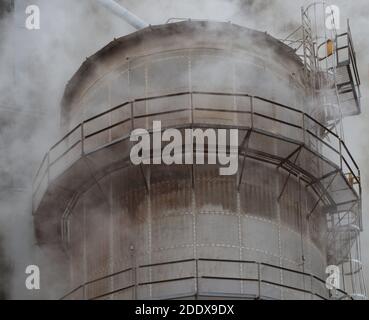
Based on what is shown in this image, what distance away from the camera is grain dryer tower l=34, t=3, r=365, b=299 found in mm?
25812

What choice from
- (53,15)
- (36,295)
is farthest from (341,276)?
(53,15)

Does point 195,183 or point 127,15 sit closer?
point 195,183

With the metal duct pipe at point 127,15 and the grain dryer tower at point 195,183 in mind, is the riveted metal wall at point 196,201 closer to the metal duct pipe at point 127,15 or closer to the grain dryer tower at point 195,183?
the grain dryer tower at point 195,183

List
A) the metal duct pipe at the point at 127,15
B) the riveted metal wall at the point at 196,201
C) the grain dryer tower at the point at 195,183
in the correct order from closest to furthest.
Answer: the riveted metal wall at the point at 196,201 < the grain dryer tower at the point at 195,183 < the metal duct pipe at the point at 127,15

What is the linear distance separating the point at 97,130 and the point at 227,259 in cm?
441

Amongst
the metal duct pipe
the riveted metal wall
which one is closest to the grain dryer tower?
the riveted metal wall

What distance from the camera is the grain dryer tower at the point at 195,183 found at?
25812mm

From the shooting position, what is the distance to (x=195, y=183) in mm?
26375

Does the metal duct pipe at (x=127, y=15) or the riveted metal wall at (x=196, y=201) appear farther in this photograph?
the metal duct pipe at (x=127, y=15)

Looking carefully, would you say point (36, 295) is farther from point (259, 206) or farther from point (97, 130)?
point (259, 206)

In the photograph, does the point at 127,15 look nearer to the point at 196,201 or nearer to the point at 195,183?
the point at 195,183

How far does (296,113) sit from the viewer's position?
2806 cm

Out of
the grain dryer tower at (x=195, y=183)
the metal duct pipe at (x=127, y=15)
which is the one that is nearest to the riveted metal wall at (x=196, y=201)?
the grain dryer tower at (x=195, y=183)

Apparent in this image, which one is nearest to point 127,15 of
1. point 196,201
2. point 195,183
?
point 195,183
